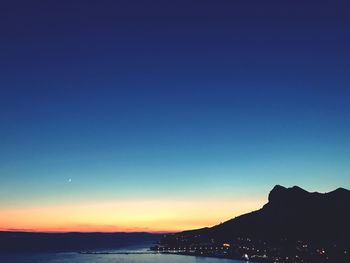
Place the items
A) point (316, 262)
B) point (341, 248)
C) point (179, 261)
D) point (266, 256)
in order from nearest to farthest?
1. point (316, 262)
2. point (341, 248)
3. point (266, 256)
4. point (179, 261)

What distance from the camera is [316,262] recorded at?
12888cm

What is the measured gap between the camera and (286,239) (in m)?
197

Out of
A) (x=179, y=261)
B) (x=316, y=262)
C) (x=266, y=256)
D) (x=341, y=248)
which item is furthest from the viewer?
(x=179, y=261)

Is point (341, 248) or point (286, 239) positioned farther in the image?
point (286, 239)

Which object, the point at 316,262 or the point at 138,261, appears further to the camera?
the point at 138,261

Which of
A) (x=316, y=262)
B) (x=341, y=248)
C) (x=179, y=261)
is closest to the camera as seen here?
(x=316, y=262)

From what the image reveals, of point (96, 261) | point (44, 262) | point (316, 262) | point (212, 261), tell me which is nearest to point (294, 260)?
point (316, 262)

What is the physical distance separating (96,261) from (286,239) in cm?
9215

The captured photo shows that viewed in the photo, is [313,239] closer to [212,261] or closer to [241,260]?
[241,260]

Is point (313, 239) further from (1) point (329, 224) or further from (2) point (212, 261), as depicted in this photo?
(2) point (212, 261)

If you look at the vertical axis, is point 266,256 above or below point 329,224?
below

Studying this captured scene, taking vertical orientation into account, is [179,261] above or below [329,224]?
below

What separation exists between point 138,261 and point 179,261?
779 inches

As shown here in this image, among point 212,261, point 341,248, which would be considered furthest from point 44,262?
point 341,248
